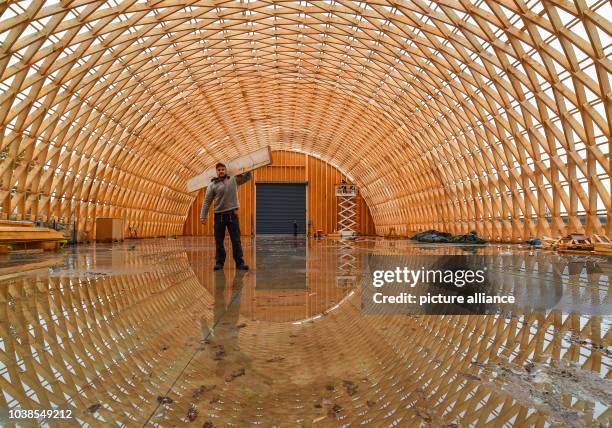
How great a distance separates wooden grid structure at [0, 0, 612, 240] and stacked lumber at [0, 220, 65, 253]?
9.78 meters

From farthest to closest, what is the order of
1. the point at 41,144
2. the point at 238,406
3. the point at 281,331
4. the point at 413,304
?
the point at 41,144 < the point at 413,304 < the point at 281,331 < the point at 238,406

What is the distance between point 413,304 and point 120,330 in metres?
3.92

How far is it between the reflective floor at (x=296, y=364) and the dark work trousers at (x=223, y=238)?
4.70 metres

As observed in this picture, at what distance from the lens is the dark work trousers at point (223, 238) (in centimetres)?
1055

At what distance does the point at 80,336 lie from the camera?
12.9ft

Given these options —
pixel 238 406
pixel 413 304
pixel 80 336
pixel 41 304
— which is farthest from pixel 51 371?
pixel 413 304

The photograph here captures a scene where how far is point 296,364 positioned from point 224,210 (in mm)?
7917

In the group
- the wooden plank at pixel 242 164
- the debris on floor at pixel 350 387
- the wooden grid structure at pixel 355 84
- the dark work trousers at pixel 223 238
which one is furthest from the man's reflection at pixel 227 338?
the wooden grid structure at pixel 355 84

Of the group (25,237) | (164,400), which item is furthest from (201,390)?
(25,237)

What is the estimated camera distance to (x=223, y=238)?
10750 millimetres

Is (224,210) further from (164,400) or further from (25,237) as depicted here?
(25,237)

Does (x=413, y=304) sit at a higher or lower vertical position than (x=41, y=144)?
lower

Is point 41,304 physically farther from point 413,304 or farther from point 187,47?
point 187,47

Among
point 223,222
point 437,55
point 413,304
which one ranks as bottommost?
point 413,304
